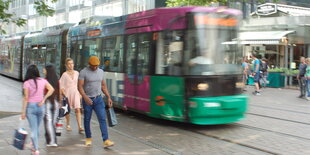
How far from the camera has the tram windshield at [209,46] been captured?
8.48 meters

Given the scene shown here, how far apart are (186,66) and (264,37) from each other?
17130 mm

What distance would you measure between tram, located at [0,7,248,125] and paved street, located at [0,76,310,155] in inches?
15.5

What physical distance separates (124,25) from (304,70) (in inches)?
348

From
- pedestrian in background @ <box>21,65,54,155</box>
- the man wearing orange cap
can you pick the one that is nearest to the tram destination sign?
the man wearing orange cap

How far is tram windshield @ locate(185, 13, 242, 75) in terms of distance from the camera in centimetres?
848

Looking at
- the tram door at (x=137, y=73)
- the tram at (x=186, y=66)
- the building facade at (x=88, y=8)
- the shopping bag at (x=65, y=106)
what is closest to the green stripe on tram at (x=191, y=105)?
the tram at (x=186, y=66)

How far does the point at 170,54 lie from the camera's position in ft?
29.1

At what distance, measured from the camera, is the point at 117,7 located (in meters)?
38.0

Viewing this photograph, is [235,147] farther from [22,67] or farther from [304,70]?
[22,67]

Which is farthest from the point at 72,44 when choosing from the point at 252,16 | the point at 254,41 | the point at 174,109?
the point at 252,16

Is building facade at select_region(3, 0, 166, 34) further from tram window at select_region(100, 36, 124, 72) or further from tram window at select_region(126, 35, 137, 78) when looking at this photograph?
tram window at select_region(126, 35, 137, 78)

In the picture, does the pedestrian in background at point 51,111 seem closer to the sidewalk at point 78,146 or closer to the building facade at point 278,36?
the sidewalk at point 78,146

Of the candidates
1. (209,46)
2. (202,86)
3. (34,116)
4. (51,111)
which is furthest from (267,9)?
(34,116)

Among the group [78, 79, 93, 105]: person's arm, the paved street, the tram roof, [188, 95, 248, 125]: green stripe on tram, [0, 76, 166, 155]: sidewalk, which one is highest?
the tram roof
